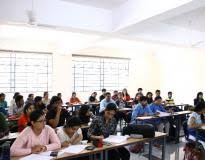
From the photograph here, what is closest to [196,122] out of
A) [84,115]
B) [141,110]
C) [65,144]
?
[141,110]

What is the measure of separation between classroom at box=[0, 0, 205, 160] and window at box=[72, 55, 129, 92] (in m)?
0.04

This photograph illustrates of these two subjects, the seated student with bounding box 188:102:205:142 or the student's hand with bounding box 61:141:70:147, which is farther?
the seated student with bounding box 188:102:205:142

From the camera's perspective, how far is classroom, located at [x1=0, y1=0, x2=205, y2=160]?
3.19 meters

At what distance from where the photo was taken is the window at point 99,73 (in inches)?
399

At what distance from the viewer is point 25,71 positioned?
898cm

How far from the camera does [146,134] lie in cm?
343

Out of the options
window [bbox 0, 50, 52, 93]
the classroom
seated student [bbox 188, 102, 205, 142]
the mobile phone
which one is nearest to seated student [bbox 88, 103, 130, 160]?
the classroom

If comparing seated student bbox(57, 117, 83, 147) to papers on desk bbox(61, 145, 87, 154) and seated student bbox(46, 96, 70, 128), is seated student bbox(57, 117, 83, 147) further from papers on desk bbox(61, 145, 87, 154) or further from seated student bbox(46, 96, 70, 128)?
seated student bbox(46, 96, 70, 128)

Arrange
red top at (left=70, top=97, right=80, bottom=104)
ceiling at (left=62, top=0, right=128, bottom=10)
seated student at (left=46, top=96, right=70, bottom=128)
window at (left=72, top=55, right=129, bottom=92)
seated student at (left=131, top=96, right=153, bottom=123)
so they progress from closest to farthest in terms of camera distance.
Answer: seated student at (left=46, top=96, right=70, bottom=128) → ceiling at (left=62, top=0, right=128, bottom=10) → seated student at (left=131, top=96, right=153, bottom=123) → red top at (left=70, top=97, right=80, bottom=104) → window at (left=72, top=55, right=129, bottom=92)

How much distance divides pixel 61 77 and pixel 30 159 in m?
7.18

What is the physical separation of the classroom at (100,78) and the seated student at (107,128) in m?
0.01

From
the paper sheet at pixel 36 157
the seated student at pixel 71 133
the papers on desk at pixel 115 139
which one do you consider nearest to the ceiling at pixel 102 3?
the seated student at pixel 71 133

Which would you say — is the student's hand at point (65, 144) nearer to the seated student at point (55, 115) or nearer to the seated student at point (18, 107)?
the seated student at point (55, 115)

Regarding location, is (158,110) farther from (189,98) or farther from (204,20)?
(189,98)
